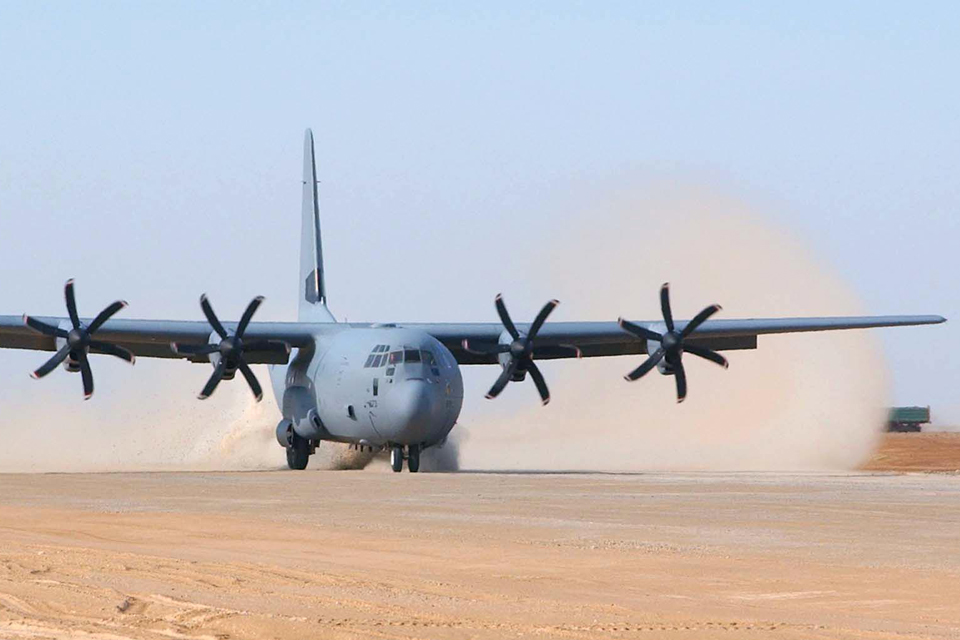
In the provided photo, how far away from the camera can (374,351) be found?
39625 mm

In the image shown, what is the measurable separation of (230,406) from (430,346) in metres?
16.2

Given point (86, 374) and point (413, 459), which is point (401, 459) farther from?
point (86, 374)

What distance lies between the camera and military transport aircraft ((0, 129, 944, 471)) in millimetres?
38688

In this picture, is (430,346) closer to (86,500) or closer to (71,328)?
A: (71,328)

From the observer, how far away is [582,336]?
143 ft

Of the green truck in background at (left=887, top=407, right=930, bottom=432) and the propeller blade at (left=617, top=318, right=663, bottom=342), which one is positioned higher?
the propeller blade at (left=617, top=318, right=663, bottom=342)

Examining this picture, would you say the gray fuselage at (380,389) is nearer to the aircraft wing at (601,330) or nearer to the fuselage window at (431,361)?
the fuselage window at (431,361)

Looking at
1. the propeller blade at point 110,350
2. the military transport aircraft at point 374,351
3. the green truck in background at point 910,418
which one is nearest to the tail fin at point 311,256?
the military transport aircraft at point 374,351

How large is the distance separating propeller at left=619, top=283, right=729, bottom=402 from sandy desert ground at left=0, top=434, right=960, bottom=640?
12561mm

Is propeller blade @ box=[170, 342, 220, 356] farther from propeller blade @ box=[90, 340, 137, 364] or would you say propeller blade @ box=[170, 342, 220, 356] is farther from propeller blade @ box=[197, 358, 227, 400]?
propeller blade @ box=[90, 340, 137, 364]

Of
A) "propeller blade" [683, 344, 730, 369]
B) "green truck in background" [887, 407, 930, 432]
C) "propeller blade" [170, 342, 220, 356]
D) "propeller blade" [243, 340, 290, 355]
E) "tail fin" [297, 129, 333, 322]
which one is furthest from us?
"green truck in background" [887, 407, 930, 432]

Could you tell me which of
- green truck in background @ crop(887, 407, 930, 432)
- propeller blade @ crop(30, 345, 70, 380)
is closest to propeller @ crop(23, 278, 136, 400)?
propeller blade @ crop(30, 345, 70, 380)

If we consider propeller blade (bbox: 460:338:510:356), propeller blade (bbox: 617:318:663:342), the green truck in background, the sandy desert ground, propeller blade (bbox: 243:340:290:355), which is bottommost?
the green truck in background

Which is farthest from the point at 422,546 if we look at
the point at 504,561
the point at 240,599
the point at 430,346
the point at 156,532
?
the point at 430,346
